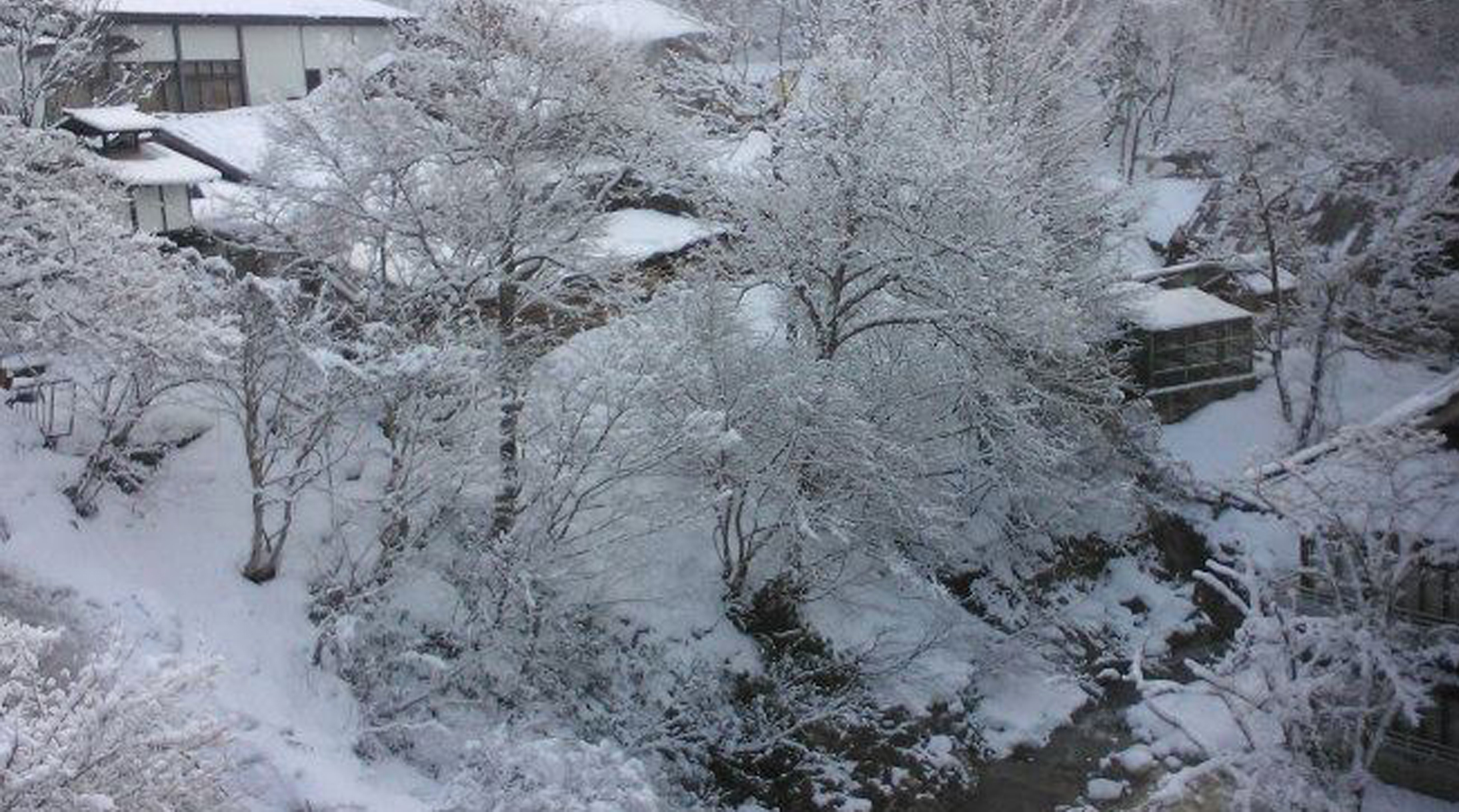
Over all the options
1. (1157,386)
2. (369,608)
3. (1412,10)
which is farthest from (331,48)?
(1412,10)

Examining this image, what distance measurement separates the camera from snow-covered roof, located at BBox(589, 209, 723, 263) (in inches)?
896

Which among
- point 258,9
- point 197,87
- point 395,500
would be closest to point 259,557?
point 395,500

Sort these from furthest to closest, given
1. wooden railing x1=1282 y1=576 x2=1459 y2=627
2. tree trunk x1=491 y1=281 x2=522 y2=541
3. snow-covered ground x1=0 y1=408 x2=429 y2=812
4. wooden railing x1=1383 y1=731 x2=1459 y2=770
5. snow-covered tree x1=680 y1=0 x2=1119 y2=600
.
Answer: snow-covered tree x1=680 y1=0 x2=1119 y2=600
tree trunk x1=491 y1=281 x2=522 y2=541
snow-covered ground x1=0 y1=408 x2=429 y2=812
wooden railing x1=1383 y1=731 x2=1459 y2=770
wooden railing x1=1282 y1=576 x2=1459 y2=627

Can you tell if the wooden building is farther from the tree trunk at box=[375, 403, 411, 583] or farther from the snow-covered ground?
the tree trunk at box=[375, 403, 411, 583]

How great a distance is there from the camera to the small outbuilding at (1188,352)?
1021 inches

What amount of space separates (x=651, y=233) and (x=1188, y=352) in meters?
12.6

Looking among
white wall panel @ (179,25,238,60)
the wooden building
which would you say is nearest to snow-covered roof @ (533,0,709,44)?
white wall panel @ (179,25,238,60)

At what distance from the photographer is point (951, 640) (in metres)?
19.4

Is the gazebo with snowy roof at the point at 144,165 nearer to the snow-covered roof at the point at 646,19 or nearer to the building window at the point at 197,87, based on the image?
the building window at the point at 197,87

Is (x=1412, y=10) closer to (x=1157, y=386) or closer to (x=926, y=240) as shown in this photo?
(x=1157, y=386)

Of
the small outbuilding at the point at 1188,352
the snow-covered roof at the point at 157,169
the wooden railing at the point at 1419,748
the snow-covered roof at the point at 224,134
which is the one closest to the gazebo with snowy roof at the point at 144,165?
the snow-covered roof at the point at 157,169

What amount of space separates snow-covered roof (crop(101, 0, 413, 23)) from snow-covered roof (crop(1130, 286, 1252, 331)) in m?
17.6

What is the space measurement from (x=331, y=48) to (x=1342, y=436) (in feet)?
46.6

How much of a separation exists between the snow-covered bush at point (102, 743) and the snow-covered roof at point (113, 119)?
14.5 m
